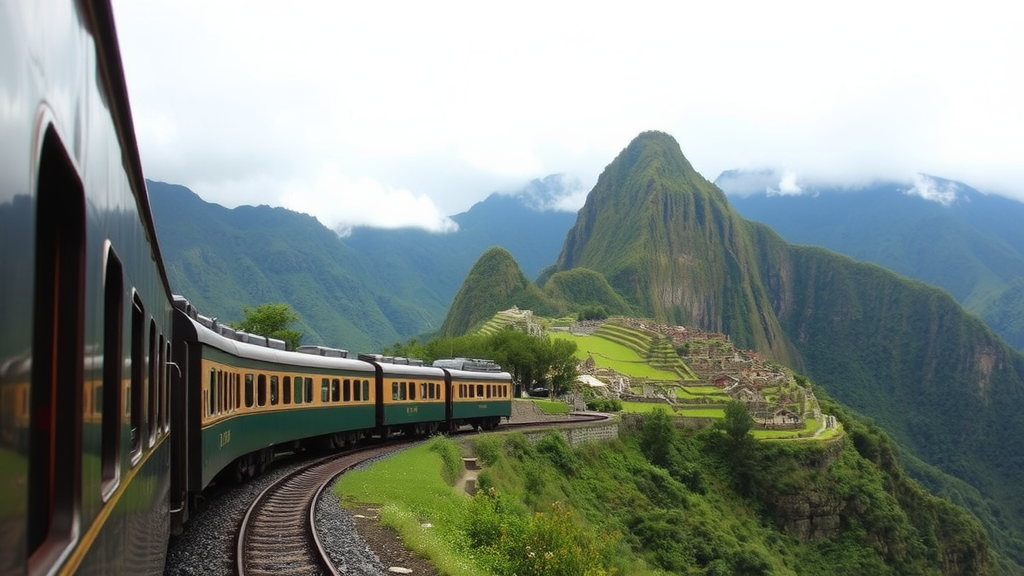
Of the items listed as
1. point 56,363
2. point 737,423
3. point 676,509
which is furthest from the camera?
point 737,423

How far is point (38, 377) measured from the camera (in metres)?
2.01

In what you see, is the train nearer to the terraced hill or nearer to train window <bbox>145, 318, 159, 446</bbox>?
train window <bbox>145, 318, 159, 446</bbox>

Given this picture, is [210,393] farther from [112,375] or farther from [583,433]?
[583,433]

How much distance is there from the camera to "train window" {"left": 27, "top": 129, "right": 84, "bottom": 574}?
6.61 ft

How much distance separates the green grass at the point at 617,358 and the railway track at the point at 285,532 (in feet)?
241

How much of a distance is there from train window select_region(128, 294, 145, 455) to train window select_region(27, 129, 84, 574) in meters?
1.85

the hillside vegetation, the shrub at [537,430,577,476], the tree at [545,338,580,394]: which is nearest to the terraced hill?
the tree at [545,338,580,394]

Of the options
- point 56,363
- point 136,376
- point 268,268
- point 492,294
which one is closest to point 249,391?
point 136,376

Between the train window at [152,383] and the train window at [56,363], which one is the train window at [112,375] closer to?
the train window at [56,363]

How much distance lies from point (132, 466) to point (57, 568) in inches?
78.3

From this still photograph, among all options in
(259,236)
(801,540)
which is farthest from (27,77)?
(259,236)

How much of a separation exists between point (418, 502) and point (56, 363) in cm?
1281

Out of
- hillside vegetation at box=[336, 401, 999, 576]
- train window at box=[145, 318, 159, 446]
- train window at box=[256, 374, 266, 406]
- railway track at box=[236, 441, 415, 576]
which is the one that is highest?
train window at box=[145, 318, 159, 446]

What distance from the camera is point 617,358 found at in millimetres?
103062
